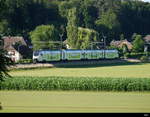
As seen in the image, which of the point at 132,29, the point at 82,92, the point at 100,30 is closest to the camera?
the point at 82,92

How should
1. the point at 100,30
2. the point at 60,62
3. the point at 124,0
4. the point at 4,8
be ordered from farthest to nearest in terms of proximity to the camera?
the point at 124,0 → the point at 100,30 → the point at 60,62 → the point at 4,8

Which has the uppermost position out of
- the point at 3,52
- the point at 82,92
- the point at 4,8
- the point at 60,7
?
the point at 60,7

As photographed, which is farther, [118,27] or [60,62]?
[118,27]

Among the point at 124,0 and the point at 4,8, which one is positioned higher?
the point at 124,0

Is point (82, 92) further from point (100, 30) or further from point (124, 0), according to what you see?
point (124, 0)

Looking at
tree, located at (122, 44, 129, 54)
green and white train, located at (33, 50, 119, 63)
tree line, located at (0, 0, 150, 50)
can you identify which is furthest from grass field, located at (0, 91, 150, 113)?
tree, located at (122, 44, 129, 54)

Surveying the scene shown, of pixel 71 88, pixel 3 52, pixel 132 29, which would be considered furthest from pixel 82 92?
pixel 132 29

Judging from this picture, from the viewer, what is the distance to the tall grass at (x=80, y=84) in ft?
108

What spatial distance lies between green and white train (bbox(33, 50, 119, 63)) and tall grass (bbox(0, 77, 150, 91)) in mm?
35974

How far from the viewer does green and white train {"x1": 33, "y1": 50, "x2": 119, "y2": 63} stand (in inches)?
2781

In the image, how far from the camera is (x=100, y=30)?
403 ft

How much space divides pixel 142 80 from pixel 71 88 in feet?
17.3

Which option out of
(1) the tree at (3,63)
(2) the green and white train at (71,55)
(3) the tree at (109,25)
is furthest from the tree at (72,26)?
(1) the tree at (3,63)

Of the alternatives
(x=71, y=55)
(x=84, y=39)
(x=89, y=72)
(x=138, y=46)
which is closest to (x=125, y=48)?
(x=138, y=46)
